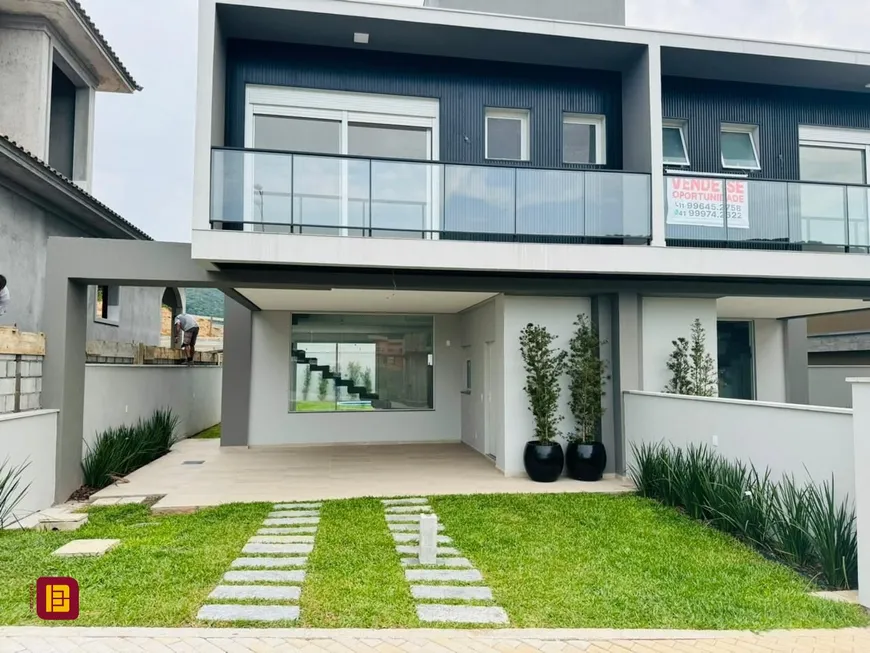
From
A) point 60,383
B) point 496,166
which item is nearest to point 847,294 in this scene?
point 496,166

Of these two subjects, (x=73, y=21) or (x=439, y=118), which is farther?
(x=73, y=21)

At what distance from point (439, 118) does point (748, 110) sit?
18.7 ft

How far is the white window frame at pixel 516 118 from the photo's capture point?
403 inches

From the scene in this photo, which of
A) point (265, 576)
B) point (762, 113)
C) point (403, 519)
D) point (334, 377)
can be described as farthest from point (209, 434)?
point (762, 113)

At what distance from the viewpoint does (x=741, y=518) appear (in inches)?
245

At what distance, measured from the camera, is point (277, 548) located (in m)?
5.76

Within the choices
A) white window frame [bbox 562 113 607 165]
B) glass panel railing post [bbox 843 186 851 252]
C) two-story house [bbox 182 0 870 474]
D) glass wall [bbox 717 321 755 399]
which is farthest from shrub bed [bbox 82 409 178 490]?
glass panel railing post [bbox 843 186 851 252]

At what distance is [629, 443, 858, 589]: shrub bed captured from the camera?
16.6ft

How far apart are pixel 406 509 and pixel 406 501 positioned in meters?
0.44

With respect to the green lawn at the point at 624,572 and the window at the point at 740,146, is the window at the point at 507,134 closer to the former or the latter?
the window at the point at 740,146

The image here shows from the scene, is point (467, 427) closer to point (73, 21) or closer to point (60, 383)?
point (60, 383)

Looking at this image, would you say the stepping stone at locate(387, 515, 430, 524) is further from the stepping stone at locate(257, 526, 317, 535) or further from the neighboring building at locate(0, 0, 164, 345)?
the neighboring building at locate(0, 0, 164, 345)

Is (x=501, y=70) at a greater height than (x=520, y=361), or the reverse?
(x=501, y=70)

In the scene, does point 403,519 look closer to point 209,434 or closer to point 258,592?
point 258,592
